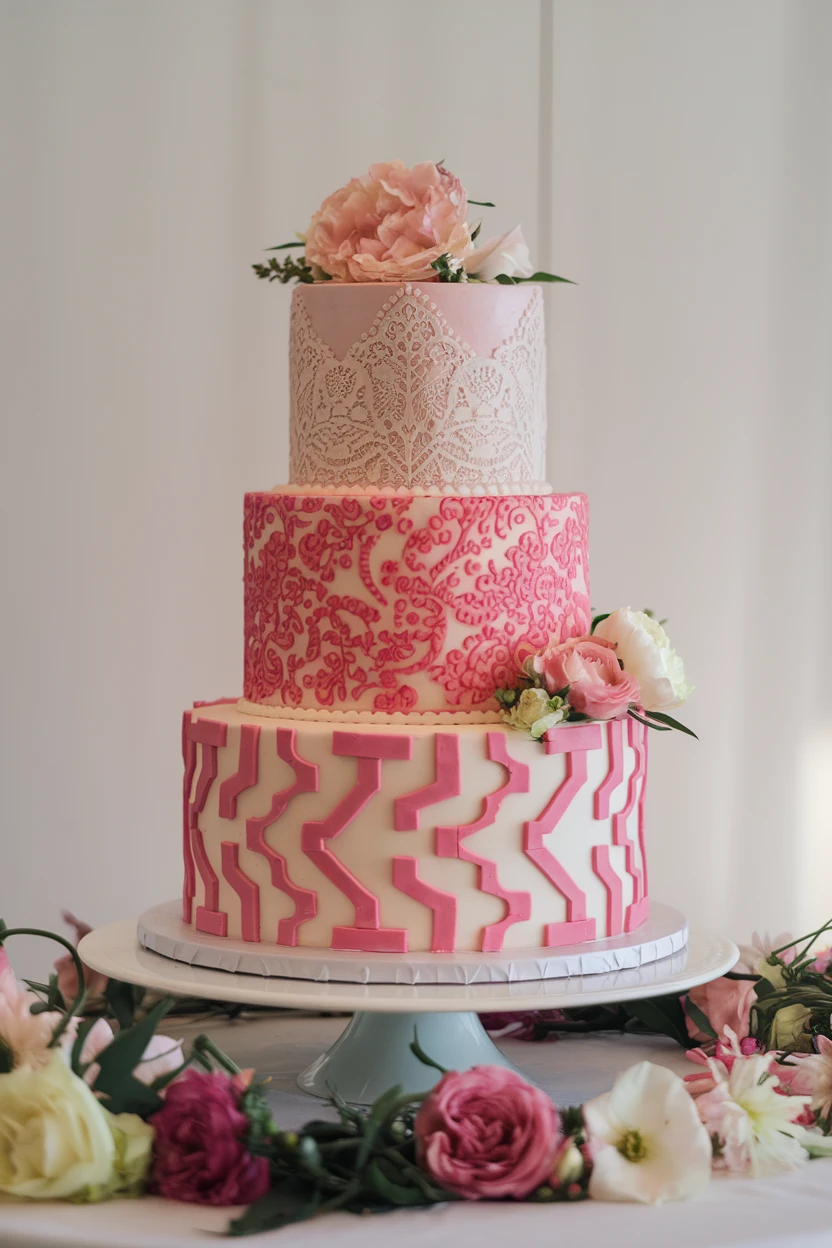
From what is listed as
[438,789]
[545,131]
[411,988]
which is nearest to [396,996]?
[411,988]

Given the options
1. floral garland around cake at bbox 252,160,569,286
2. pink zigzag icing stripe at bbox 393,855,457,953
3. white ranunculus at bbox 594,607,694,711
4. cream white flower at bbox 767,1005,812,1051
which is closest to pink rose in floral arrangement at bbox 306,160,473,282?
floral garland around cake at bbox 252,160,569,286

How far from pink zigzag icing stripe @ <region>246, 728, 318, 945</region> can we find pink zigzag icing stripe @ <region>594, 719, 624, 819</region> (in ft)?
1.29

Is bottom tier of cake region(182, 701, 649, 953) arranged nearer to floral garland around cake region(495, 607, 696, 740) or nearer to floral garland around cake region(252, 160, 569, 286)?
floral garland around cake region(495, 607, 696, 740)

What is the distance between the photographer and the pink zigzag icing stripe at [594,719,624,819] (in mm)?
2129

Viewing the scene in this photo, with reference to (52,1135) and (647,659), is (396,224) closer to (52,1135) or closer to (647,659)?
(647,659)

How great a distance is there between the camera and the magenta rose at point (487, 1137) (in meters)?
1.70

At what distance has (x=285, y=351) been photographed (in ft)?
13.3

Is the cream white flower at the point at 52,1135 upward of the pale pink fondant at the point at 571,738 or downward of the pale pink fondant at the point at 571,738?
downward

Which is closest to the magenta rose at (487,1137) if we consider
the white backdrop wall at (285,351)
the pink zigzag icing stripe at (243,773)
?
the pink zigzag icing stripe at (243,773)

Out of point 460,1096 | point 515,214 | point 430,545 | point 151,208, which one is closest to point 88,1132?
point 460,1096

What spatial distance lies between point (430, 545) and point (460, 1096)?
745 millimetres

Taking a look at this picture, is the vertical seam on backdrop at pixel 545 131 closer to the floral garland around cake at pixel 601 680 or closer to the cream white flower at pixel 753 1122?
the floral garland around cake at pixel 601 680

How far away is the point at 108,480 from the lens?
3.95m

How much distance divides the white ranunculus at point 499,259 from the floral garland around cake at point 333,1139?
3.63 feet
